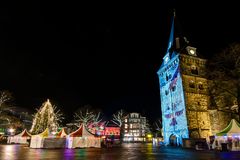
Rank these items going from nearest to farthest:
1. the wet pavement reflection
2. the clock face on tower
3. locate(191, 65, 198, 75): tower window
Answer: the wet pavement reflection, locate(191, 65, 198, 75): tower window, the clock face on tower

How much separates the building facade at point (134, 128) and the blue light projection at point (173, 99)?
4188cm

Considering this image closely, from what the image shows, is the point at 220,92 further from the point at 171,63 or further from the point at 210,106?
the point at 171,63

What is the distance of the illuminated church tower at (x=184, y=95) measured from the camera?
116ft

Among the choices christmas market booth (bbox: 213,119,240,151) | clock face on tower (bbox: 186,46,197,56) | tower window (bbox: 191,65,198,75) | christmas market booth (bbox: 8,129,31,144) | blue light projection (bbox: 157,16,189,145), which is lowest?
christmas market booth (bbox: 8,129,31,144)

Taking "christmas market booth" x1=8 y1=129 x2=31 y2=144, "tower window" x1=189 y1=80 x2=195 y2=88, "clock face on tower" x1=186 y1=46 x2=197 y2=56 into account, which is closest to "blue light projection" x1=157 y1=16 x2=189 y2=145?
"tower window" x1=189 y1=80 x2=195 y2=88

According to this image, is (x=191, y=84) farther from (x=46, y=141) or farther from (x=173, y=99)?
(x=46, y=141)

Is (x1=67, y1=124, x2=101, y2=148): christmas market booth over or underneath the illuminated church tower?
underneath

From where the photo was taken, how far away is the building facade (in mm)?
82250

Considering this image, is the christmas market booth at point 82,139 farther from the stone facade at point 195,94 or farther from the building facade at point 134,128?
the building facade at point 134,128

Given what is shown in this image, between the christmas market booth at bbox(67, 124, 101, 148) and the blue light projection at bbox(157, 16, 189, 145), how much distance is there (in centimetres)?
1709

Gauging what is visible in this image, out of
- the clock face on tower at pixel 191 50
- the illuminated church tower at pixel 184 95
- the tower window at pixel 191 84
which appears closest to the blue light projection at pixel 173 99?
the illuminated church tower at pixel 184 95

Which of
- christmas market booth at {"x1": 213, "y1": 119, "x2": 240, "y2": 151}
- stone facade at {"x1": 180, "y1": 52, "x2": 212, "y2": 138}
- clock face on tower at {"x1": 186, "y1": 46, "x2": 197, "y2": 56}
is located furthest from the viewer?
clock face on tower at {"x1": 186, "y1": 46, "x2": 197, "y2": 56}

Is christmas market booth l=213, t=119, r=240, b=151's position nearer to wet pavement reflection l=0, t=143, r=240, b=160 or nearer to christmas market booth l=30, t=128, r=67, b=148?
wet pavement reflection l=0, t=143, r=240, b=160

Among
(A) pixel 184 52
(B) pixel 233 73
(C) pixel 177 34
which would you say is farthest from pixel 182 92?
(C) pixel 177 34
